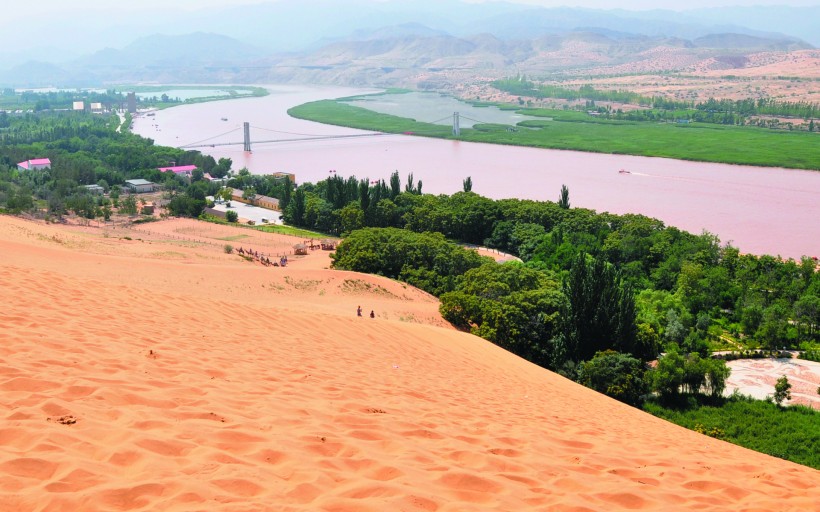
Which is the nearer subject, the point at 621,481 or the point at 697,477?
the point at 621,481

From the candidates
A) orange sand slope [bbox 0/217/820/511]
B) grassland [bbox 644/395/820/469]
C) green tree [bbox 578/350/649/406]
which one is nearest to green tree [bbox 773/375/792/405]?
grassland [bbox 644/395/820/469]

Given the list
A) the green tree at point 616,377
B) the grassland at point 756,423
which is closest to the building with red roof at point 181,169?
the green tree at point 616,377

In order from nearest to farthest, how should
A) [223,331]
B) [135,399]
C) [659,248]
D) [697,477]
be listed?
[135,399] < [697,477] < [223,331] < [659,248]

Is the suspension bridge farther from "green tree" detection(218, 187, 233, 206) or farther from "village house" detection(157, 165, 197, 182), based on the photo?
"green tree" detection(218, 187, 233, 206)

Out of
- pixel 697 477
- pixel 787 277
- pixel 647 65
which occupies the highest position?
pixel 647 65

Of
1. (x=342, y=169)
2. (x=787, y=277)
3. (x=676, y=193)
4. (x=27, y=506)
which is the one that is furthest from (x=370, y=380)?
(x=342, y=169)

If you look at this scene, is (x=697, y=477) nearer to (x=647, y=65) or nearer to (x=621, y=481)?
(x=621, y=481)

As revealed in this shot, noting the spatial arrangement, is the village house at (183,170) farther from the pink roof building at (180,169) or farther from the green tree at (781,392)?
the green tree at (781,392)
